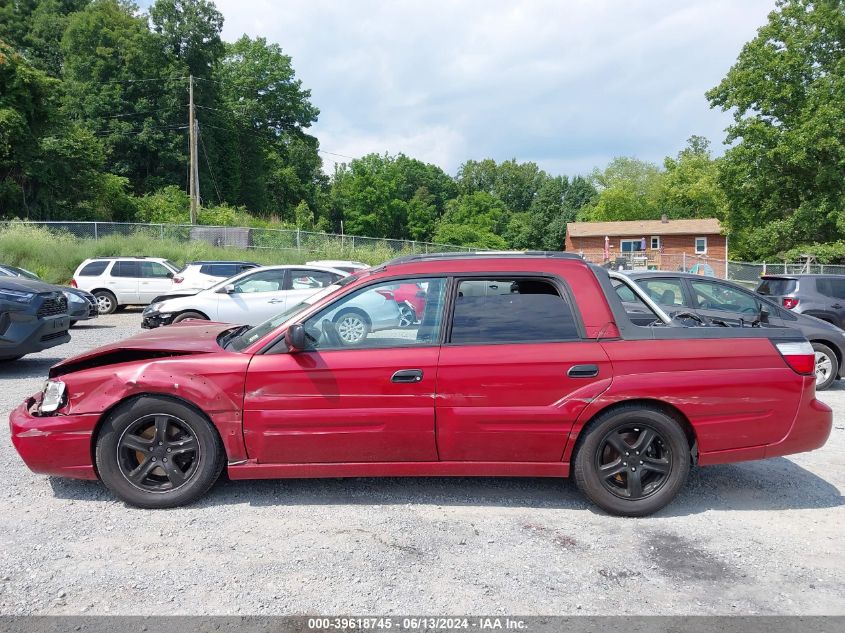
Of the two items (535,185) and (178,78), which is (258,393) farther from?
(535,185)

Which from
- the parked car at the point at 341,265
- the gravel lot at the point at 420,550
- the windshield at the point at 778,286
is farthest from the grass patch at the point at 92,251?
the gravel lot at the point at 420,550

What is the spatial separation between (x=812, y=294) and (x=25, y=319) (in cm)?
1170

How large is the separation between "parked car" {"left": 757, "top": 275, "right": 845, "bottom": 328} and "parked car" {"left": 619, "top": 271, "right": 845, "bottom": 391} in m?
2.01

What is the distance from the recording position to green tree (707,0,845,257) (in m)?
34.3

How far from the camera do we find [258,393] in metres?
4.13

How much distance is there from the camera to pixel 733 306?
8727 mm

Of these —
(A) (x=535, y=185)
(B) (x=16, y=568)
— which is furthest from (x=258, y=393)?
(A) (x=535, y=185)

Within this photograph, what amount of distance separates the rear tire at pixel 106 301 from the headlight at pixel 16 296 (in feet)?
36.3

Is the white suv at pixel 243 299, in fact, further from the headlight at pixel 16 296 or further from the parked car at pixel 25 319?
the headlight at pixel 16 296

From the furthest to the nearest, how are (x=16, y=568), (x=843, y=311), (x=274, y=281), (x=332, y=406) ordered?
(x=274, y=281) → (x=843, y=311) → (x=332, y=406) → (x=16, y=568)

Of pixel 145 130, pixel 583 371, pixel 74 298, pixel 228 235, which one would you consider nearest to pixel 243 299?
pixel 74 298

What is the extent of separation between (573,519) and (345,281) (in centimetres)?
218

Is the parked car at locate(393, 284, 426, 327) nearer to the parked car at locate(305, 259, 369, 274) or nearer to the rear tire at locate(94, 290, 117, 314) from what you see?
the parked car at locate(305, 259, 369, 274)

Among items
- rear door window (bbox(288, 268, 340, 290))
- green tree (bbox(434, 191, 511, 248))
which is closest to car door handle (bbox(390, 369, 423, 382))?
rear door window (bbox(288, 268, 340, 290))
